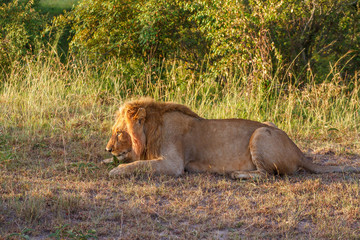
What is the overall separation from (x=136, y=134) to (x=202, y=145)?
72cm

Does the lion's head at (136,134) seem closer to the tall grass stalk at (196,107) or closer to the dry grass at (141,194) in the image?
the dry grass at (141,194)

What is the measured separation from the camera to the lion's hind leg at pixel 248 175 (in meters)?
4.93

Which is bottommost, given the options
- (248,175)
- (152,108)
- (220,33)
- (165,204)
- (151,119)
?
(165,204)

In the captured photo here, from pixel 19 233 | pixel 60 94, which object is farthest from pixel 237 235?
pixel 60 94

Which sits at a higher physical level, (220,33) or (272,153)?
(220,33)

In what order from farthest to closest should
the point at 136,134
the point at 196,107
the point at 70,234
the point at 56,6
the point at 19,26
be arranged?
the point at 56,6 → the point at 19,26 → the point at 196,107 → the point at 136,134 → the point at 70,234

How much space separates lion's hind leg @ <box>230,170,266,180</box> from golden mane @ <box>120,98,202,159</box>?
33.1 inches

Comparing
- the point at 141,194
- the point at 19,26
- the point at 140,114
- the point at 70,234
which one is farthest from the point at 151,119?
the point at 19,26

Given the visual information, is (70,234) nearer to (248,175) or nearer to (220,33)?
(248,175)

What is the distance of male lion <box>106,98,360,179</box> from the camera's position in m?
5.04

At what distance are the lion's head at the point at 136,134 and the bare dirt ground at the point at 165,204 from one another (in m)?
0.28

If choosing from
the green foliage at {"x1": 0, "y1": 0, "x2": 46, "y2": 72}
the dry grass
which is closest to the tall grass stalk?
the dry grass

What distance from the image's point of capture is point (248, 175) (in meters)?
4.95

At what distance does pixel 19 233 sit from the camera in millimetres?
3229
